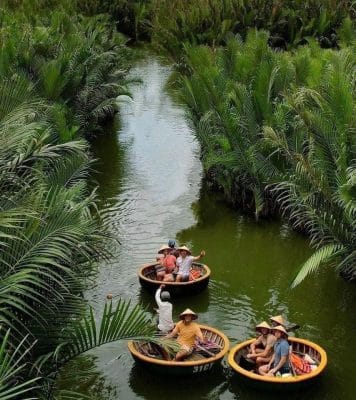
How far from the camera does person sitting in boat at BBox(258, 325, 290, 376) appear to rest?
794 cm

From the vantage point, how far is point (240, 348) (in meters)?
8.41

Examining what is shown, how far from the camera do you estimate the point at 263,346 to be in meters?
8.38

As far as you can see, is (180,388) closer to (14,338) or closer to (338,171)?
(14,338)

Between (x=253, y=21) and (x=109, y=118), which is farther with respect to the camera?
(x=253, y=21)

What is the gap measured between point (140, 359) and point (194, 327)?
2.37ft

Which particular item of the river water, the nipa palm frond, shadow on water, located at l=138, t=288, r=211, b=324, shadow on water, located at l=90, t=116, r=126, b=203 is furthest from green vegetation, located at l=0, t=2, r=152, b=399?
shadow on water, located at l=90, t=116, r=126, b=203

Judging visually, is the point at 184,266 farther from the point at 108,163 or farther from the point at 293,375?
the point at 108,163

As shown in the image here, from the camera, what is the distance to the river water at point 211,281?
8141 millimetres

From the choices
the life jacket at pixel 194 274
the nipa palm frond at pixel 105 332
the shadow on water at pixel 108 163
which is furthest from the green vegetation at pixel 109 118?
the life jacket at pixel 194 274

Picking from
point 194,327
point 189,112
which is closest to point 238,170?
point 189,112

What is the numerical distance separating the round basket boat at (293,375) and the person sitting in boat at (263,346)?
0.12 meters

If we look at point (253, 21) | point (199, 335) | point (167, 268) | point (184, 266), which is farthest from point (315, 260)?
point (253, 21)

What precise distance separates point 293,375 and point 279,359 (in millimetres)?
225

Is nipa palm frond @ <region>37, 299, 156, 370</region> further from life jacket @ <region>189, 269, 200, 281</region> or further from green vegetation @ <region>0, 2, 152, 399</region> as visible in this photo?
life jacket @ <region>189, 269, 200, 281</region>
